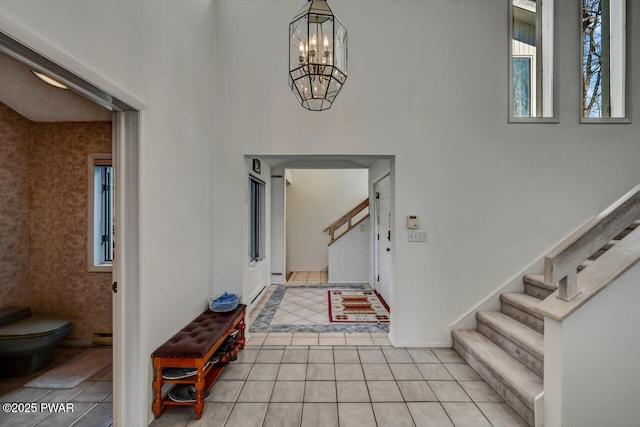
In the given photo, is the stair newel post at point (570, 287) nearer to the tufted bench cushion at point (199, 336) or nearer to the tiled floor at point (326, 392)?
the tiled floor at point (326, 392)

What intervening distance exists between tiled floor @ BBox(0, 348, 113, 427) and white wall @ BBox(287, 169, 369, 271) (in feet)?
16.3

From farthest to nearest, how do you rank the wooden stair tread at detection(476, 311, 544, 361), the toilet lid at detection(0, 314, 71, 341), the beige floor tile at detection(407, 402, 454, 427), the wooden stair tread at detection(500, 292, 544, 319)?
1. the wooden stair tread at detection(500, 292, 544, 319)
2. the toilet lid at detection(0, 314, 71, 341)
3. the wooden stair tread at detection(476, 311, 544, 361)
4. the beige floor tile at detection(407, 402, 454, 427)

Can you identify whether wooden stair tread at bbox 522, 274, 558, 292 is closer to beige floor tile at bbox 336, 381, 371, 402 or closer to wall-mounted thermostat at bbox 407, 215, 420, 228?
wall-mounted thermostat at bbox 407, 215, 420, 228

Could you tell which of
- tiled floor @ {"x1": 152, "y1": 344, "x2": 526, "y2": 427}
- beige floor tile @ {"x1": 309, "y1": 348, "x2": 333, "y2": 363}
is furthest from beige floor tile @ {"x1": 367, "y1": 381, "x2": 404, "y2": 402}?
beige floor tile @ {"x1": 309, "y1": 348, "x2": 333, "y2": 363}

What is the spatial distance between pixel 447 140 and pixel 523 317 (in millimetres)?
1892

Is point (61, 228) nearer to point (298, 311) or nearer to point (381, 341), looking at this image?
point (298, 311)

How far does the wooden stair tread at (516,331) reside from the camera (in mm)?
2127

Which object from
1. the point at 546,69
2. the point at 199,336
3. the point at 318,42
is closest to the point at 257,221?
the point at 199,336

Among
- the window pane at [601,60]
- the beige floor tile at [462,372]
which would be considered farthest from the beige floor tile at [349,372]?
the window pane at [601,60]

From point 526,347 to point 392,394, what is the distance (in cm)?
112

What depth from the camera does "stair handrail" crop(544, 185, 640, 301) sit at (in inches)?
62.5

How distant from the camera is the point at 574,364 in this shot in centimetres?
164

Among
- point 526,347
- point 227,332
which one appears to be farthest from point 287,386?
point 526,347

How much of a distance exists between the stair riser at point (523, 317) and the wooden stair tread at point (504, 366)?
34 cm
